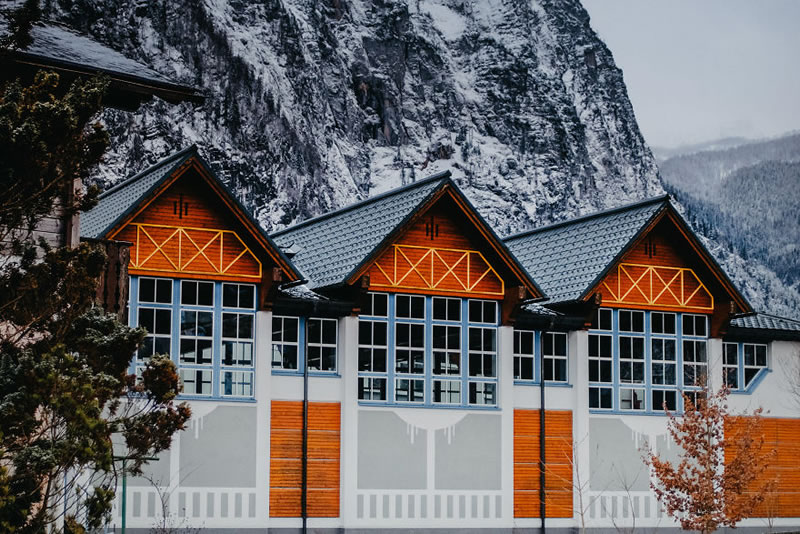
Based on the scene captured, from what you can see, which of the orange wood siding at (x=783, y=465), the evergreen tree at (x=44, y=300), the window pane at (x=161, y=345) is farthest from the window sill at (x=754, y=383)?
the evergreen tree at (x=44, y=300)

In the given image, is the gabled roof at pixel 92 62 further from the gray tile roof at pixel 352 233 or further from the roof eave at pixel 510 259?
the roof eave at pixel 510 259

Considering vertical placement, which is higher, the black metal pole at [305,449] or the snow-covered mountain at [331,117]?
the snow-covered mountain at [331,117]

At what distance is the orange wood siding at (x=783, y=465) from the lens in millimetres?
35594

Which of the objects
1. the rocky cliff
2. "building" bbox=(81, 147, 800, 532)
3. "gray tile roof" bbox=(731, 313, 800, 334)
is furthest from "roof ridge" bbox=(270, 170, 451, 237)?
the rocky cliff

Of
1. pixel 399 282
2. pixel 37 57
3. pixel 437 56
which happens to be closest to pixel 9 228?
pixel 37 57

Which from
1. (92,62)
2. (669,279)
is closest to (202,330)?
(92,62)

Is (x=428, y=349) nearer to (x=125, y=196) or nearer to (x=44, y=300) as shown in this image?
(x=125, y=196)

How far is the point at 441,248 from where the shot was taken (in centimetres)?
3238

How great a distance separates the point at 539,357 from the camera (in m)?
33.7

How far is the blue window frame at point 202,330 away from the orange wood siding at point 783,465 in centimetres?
1378

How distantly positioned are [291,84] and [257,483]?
131564 millimetres

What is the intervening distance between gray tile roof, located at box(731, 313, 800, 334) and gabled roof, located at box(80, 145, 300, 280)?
13787mm

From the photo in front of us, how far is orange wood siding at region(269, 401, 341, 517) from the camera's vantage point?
30156mm

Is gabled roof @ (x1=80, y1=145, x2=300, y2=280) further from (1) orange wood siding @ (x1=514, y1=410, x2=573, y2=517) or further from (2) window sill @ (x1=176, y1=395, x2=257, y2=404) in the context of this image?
(1) orange wood siding @ (x1=514, y1=410, x2=573, y2=517)
